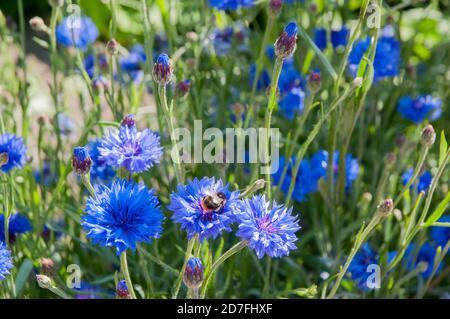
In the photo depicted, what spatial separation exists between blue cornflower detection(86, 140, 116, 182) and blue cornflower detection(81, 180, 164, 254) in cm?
26

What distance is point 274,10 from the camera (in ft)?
3.44

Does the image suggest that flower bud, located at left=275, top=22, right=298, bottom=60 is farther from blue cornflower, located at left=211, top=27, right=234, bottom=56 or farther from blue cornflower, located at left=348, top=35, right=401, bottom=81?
blue cornflower, located at left=211, top=27, right=234, bottom=56

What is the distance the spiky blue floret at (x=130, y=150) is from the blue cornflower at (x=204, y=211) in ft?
0.35

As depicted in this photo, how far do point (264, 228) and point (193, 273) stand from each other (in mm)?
94

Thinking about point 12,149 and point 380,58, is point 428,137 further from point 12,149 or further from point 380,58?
point 12,149

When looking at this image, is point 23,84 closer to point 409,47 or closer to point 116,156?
point 116,156

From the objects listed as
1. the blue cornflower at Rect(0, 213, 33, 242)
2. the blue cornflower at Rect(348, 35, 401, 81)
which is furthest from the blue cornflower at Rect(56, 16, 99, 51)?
the blue cornflower at Rect(348, 35, 401, 81)

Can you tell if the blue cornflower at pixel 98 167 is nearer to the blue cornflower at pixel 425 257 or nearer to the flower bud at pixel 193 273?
the flower bud at pixel 193 273

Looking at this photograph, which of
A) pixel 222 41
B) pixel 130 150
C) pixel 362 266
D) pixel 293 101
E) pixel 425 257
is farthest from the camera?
pixel 222 41

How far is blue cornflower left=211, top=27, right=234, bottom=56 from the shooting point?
154 centimetres

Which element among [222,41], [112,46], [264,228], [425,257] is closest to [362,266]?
[425,257]

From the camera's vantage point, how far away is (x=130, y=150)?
910 millimetres

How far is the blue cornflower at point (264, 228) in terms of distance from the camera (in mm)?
798
